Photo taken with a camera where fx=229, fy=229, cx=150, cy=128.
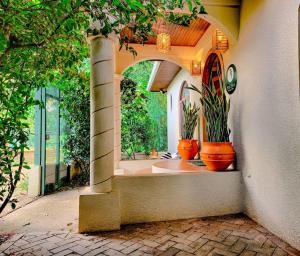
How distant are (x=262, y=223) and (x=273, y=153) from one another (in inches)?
35.8

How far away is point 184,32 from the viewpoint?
15.8 ft

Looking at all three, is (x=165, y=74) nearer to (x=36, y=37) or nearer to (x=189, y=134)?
A: (x=189, y=134)

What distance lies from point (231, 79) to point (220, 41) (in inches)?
28.1

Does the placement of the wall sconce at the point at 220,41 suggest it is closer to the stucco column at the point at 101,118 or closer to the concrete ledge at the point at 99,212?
the stucco column at the point at 101,118

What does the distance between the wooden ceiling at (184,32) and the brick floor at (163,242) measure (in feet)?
11.0

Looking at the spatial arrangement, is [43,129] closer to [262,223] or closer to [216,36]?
[216,36]

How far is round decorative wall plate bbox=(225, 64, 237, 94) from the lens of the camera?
A: 11.6ft

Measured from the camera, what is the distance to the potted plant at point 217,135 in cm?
324

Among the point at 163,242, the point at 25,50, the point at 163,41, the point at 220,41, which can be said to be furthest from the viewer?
the point at 163,41

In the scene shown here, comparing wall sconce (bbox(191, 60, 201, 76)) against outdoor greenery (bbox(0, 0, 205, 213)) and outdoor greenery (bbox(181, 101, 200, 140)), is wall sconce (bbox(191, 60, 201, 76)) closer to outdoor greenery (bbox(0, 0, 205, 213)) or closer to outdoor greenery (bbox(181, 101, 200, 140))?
outdoor greenery (bbox(181, 101, 200, 140))

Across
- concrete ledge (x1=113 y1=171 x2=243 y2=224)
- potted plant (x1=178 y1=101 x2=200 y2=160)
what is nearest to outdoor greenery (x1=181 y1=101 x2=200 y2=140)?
potted plant (x1=178 y1=101 x2=200 y2=160)

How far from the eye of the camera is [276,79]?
8.25 feet

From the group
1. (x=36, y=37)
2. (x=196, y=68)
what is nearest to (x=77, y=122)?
(x=196, y=68)

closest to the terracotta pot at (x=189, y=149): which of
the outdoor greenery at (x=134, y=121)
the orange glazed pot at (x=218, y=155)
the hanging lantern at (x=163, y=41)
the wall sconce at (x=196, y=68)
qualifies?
the wall sconce at (x=196, y=68)
